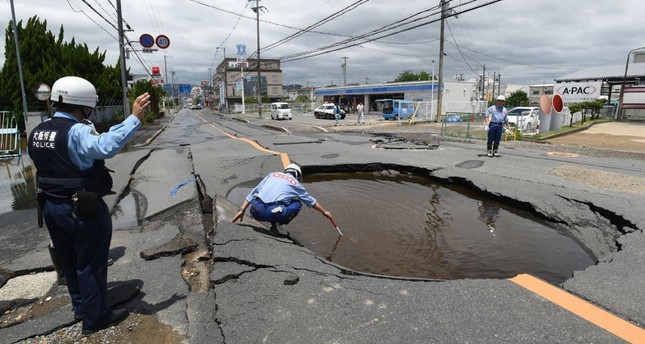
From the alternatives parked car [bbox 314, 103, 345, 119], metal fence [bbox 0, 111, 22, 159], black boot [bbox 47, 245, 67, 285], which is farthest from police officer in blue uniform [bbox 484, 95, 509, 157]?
parked car [bbox 314, 103, 345, 119]

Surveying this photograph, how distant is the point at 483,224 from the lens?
5746 mm

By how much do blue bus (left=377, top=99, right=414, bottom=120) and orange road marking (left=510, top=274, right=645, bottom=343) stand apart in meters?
28.0

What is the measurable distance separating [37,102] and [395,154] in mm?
15287

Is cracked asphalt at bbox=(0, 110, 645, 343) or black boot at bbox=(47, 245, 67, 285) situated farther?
black boot at bbox=(47, 245, 67, 285)

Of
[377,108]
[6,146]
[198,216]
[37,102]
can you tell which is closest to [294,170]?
[198,216]

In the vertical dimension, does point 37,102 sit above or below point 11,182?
above

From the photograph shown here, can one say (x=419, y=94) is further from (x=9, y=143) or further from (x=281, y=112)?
(x=9, y=143)

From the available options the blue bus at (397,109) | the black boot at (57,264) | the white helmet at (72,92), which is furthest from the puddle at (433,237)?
the blue bus at (397,109)

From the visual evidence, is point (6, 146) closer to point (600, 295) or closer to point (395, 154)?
point (395, 154)

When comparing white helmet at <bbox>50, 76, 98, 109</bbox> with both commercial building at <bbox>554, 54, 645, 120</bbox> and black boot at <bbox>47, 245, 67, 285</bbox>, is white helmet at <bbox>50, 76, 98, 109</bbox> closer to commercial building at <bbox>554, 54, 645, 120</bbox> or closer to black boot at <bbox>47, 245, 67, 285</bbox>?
black boot at <bbox>47, 245, 67, 285</bbox>

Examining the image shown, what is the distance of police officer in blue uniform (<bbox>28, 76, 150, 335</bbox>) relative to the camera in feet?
7.94

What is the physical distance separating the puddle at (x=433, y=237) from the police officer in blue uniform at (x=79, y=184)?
8.55ft

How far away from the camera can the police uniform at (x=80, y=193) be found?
2.42 meters

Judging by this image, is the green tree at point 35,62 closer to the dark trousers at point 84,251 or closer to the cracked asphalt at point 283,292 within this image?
the cracked asphalt at point 283,292
